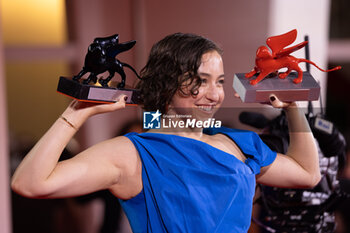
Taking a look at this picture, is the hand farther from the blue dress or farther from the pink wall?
the pink wall

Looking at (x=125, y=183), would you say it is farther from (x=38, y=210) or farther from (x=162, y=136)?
(x=38, y=210)

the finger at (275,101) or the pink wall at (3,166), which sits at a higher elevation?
the finger at (275,101)

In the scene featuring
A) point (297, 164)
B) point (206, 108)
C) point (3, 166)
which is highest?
point (206, 108)

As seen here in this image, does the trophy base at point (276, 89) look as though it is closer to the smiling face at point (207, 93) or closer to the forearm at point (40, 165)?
the smiling face at point (207, 93)

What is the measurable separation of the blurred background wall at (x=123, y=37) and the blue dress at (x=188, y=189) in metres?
0.11

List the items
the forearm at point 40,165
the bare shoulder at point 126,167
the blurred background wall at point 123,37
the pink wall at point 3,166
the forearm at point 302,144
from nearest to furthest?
the forearm at point 40,165 < the bare shoulder at point 126,167 < the forearm at point 302,144 < the blurred background wall at point 123,37 < the pink wall at point 3,166

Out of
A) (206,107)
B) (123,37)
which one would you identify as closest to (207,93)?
(206,107)

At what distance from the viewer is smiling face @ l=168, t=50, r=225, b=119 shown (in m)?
0.70

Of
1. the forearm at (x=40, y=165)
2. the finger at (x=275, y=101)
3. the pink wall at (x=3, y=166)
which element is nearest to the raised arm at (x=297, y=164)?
the finger at (x=275, y=101)

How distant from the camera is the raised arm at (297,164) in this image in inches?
33.2

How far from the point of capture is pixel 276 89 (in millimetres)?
716

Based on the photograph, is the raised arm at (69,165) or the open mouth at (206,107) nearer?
the raised arm at (69,165)

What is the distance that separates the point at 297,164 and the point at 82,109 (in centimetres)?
49

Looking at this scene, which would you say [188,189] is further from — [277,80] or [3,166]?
[3,166]
